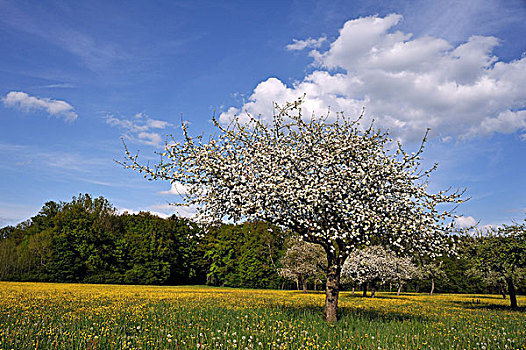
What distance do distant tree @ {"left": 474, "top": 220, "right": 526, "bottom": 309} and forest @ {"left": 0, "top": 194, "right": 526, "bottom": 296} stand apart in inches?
1090

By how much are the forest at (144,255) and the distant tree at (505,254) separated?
27.7m

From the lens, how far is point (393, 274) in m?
43.3

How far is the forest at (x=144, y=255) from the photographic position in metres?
61.2

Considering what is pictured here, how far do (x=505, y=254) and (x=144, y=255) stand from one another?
59.3 metres

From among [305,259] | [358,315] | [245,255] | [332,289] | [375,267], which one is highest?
[245,255]

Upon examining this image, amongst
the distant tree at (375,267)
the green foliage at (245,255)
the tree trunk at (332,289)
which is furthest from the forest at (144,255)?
the tree trunk at (332,289)

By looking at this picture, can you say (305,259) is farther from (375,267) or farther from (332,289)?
(332,289)

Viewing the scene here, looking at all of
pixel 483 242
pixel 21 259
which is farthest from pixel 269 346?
pixel 21 259

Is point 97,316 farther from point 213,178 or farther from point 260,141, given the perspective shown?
point 260,141

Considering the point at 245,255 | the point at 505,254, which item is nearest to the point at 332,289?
the point at 505,254

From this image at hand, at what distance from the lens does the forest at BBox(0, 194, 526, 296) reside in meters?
61.2

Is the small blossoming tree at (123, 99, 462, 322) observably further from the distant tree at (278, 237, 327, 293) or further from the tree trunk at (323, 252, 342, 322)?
the distant tree at (278, 237, 327, 293)

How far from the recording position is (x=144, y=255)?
6938cm

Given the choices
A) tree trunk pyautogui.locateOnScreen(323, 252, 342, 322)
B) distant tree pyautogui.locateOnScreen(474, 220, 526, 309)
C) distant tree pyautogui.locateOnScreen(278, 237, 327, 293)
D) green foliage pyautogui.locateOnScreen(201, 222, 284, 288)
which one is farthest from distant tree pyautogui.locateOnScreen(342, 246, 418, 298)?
tree trunk pyautogui.locateOnScreen(323, 252, 342, 322)
